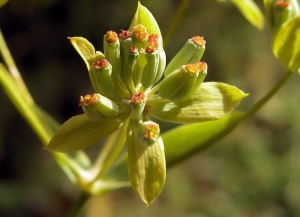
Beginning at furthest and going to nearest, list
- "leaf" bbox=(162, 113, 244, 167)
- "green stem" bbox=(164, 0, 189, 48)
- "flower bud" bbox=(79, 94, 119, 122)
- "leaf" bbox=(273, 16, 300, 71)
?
"green stem" bbox=(164, 0, 189, 48) → "leaf" bbox=(162, 113, 244, 167) → "leaf" bbox=(273, 16, 300, 71) → "flower bud" bbox=(79, 94, 119, 122)

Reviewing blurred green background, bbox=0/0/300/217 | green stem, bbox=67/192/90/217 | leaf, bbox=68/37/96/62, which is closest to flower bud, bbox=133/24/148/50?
leaf, bbox=68/37/96/62

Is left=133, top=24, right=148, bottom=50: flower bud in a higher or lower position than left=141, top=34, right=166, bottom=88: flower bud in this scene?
higher

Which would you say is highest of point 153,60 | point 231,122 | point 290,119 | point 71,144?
point 153,60

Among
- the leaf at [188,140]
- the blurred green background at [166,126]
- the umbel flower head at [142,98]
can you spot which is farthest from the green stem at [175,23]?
the blurred green background at [166,126]

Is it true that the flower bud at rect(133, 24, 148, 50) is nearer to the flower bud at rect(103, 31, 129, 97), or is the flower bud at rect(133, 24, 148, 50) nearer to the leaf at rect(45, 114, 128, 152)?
the flower bud at rect(103, 31, 129, 97)

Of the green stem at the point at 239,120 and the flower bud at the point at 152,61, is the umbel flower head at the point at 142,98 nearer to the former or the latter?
the flower bud at the point at 152,61

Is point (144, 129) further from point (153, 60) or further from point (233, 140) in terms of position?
point (233, 140)

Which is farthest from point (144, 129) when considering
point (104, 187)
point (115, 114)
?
point (104, 187)
